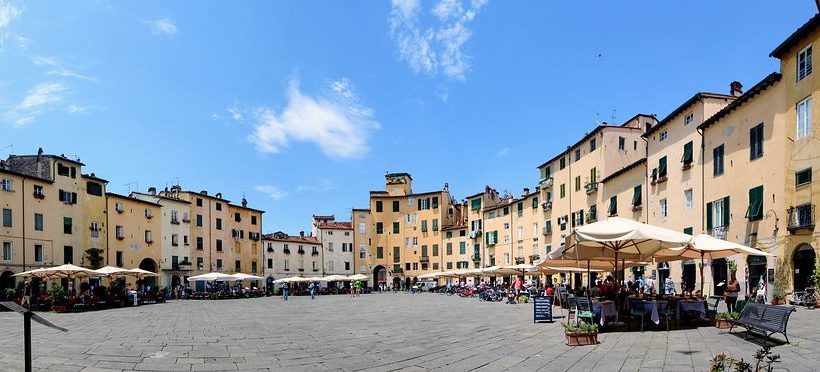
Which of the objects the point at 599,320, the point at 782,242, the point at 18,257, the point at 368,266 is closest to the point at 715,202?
the point at 782,242

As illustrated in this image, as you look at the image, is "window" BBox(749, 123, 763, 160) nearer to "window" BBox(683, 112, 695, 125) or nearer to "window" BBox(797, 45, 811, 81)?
"window" BBox(797, 45, 811, 81)

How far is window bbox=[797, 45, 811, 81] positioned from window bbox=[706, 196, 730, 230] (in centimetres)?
698

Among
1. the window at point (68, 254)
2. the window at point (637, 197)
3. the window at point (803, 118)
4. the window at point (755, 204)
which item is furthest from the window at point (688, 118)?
the window at point (68, 254)

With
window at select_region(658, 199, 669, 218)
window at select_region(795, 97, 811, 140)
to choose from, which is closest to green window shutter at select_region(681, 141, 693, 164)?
window at select_region(658, 199, 669, 218)

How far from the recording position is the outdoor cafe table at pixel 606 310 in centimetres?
1420

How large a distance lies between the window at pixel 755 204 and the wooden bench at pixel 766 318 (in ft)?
47.8

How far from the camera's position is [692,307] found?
1468cm

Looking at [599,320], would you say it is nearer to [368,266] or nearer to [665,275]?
[665,275]

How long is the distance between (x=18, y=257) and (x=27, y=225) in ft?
8.02

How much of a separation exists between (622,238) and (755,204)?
51.4 ft

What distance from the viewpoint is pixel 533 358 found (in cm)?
1088

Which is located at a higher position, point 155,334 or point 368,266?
point 155,334

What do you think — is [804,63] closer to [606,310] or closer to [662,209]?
[662,209]

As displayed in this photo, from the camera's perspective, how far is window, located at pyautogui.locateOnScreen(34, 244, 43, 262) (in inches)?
1714
